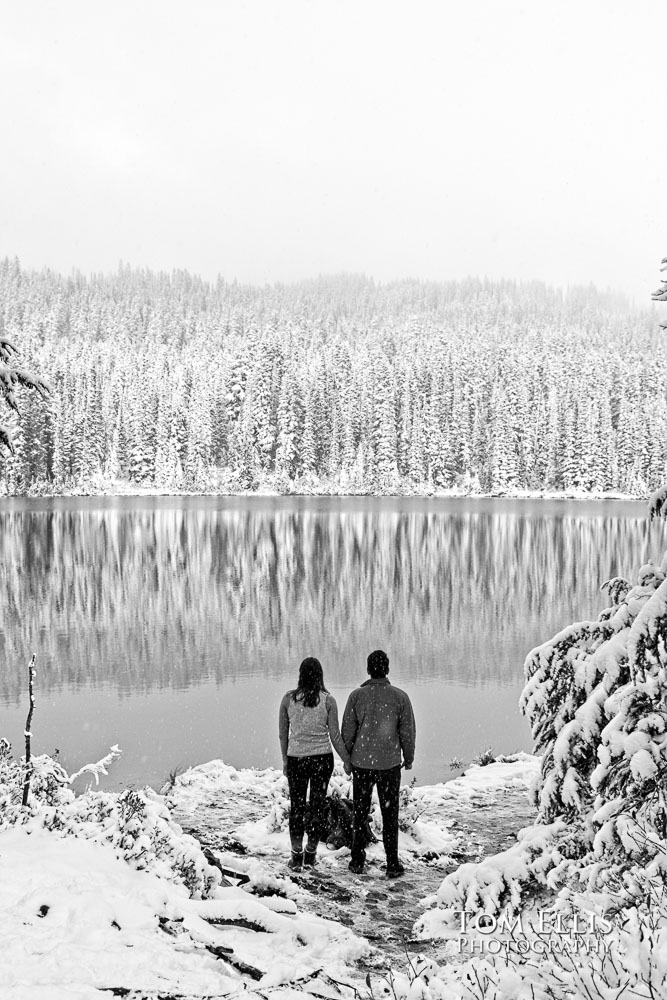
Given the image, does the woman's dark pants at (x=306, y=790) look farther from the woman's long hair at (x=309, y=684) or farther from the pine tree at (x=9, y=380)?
the pine tree at (x=9, y=380)

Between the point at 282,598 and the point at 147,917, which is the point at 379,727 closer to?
the point at 147,917

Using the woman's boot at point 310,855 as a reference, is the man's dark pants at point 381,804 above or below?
above

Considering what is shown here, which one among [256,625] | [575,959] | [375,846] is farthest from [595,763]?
[256,625]

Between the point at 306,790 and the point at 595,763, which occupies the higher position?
the point at 595,763

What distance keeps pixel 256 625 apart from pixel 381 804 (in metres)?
17.1

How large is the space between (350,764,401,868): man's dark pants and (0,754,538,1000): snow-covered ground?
342 mm

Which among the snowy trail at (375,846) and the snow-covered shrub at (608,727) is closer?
the snow-covered shrub at (608,727)

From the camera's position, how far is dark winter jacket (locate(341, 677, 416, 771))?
725 centimetres

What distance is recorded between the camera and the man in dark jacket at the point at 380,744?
720 centimetres

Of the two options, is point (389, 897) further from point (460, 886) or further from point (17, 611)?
point (17, 611)

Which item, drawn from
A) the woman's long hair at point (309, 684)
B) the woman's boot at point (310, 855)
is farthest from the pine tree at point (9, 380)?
the woman's boot at point (310, 855)

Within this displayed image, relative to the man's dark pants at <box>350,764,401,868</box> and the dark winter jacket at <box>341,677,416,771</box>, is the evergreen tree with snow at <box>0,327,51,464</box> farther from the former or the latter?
the man's dark pants at <box>350,764,401,868</box>

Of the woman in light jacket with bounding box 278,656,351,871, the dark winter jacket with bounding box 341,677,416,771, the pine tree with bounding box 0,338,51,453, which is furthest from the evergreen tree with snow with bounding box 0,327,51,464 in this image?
the dark winter jacket with bounding box 341,677,416,771

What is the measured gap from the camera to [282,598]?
2867 centimetres
